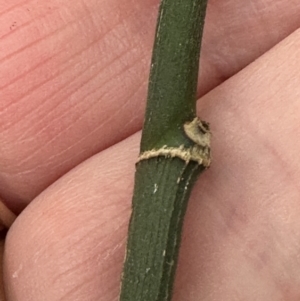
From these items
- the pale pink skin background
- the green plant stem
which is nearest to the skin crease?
the pale pink skin background

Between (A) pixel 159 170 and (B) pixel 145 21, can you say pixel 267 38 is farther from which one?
(A) pixel 159 170

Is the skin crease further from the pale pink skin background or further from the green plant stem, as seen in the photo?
the green plant stem

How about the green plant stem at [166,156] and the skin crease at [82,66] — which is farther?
the skin crease at [82,66]

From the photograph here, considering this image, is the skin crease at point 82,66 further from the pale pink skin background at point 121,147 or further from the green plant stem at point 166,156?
the green plant stem at point 166,156

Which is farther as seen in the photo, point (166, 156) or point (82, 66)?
point (82, 66)

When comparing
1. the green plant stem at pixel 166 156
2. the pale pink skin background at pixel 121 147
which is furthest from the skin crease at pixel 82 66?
the green plant stem at pixel 166 156
